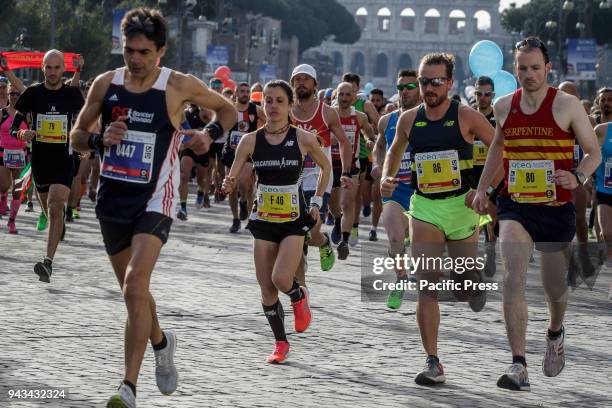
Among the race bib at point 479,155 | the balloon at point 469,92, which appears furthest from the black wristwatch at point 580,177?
the balloon at point 469,92

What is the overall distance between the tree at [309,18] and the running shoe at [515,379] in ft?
298

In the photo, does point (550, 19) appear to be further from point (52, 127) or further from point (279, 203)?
point (279, 203)

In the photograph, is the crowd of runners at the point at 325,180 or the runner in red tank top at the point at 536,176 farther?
the runner in red tank top at the point at 536,176

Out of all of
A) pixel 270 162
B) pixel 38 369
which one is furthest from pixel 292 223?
pixel 38 369

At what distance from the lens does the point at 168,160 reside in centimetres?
642

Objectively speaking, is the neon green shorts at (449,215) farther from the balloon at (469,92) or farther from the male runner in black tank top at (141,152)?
the balloon at (469,92)

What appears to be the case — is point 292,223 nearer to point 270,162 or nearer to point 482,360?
point 270,162

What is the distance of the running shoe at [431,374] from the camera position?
7098 mm

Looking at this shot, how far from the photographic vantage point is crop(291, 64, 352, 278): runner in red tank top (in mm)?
11281

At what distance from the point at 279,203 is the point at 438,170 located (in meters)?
1.05

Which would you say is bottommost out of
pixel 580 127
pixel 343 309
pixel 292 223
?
pixel 343 309

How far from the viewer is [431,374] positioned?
7105mm

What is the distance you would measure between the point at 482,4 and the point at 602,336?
180m

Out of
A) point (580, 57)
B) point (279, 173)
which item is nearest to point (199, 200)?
point (279, 173)
